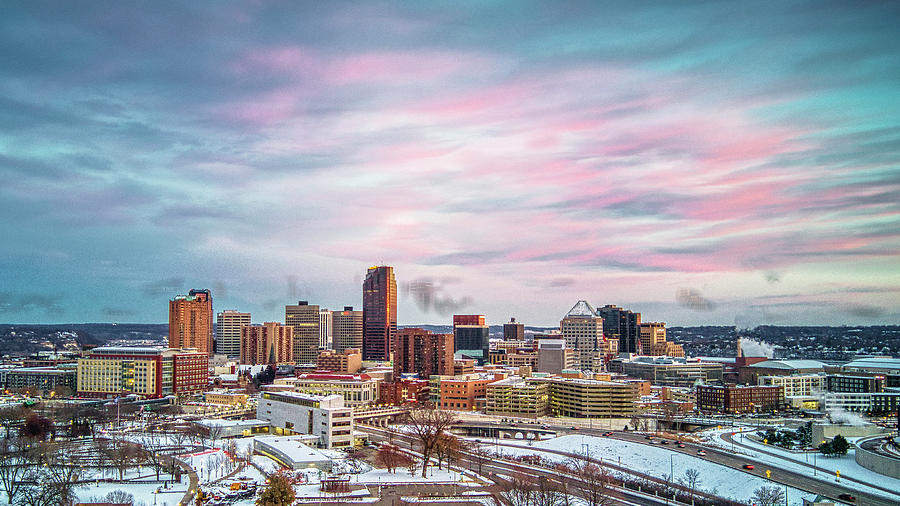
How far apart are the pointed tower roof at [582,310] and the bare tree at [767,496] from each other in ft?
417

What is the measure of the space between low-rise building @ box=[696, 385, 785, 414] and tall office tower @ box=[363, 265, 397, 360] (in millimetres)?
90770

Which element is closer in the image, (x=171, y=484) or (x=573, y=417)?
(x=171, y=484)

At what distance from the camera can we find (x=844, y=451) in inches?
2687

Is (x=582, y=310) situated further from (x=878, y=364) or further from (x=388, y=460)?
(x=388, y=460)

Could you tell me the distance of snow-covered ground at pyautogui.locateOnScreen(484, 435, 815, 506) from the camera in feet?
192

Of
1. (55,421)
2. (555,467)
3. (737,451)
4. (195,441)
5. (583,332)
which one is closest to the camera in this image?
(555,467)

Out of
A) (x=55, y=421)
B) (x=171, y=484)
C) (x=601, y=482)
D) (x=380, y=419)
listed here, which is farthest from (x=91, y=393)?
(x=601, y=482)

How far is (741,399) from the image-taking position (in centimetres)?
11025

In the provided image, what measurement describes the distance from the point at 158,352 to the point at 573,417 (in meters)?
60.0

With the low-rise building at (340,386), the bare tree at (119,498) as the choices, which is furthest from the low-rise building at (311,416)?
the bare tree at (119,498)

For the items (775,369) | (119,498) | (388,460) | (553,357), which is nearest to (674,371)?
(553,357)

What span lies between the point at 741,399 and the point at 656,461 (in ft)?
146

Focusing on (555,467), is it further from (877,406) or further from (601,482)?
(877,406)

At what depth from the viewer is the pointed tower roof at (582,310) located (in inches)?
7274
